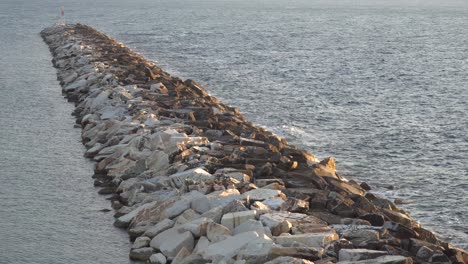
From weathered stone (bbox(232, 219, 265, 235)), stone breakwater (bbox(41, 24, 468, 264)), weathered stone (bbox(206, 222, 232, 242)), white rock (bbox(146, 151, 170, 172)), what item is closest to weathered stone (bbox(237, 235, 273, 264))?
stone breakwater (bbox(41, 24, 468, 264))

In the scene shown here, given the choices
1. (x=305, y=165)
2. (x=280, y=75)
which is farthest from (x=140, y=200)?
(x=280, y=75)

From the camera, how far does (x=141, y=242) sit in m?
11.4

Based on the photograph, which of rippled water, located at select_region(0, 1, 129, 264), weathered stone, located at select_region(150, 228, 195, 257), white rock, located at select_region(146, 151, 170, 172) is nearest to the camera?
weathered stone, located at select_region(150, 228, 195, 257)

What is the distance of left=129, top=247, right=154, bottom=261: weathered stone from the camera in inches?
437

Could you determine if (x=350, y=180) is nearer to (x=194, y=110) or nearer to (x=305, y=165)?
(x=305, y=165)

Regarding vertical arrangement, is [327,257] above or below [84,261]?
above

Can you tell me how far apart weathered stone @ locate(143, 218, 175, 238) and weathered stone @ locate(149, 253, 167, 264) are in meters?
0.73

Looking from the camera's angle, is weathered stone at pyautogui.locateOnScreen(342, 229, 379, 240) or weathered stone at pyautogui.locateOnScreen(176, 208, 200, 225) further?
weathered stone at pyautogui.locateOnScreen(176, 208, 200, 225)

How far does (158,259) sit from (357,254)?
116 inches

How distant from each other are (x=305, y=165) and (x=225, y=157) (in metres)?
1.60

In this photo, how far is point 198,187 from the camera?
12.7m

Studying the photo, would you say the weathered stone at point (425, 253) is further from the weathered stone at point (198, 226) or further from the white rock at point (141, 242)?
the white rock at point (141, 242)

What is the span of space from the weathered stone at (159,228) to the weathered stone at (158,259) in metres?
0.73

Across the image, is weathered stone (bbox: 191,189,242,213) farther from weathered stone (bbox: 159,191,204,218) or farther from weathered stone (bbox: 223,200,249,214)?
weathered stone (bbox: 223,200,249,214)
